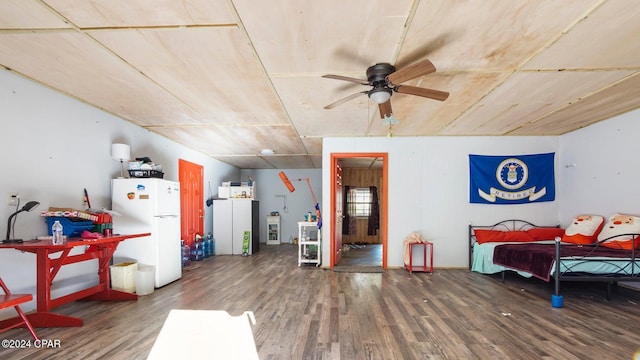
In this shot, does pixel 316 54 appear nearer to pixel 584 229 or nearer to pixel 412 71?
pixel 412 71

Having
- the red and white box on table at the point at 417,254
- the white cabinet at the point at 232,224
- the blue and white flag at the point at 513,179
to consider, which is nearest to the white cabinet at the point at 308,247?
the red and white box on table at the point at 417,254

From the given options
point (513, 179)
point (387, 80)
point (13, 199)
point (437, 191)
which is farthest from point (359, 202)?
point (13, 199)

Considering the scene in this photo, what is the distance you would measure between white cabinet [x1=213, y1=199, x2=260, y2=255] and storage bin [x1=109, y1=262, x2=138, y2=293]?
3.47m

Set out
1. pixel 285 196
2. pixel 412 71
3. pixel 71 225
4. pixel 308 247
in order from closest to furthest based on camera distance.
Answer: pixel 412 71
pixel 71 225
pixel 308 247
pixel 285 196

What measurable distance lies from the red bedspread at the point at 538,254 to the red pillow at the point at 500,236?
547mm

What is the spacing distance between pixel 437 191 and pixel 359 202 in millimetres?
4330

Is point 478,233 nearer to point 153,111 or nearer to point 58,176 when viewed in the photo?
point 153,111

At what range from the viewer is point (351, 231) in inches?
380

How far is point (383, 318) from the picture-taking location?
10.3 ft

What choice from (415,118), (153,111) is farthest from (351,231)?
(153,111)

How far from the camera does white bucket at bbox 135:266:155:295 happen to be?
3.96 meters

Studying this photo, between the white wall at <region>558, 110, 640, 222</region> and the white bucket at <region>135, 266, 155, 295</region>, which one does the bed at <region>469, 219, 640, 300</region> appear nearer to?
the white wall at <region>558, 110, 640, 222</region>

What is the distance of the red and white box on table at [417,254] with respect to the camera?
17.5 feet

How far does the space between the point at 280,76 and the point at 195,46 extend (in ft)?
2.74
